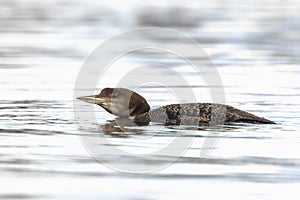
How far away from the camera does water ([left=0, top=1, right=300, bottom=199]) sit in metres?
6.93

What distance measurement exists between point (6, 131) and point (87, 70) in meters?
4.15

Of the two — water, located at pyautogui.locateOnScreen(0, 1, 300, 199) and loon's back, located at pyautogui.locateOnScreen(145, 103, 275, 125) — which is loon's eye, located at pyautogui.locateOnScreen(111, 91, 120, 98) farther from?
loon's back, located at pyautogui.locateOnScreen(145, 103, 275, 125)

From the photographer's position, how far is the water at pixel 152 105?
693 centimetres

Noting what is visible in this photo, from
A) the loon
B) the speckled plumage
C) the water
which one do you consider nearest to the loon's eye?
the loon

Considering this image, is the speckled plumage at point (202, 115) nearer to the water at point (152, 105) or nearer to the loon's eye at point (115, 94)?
the water at point (152, 105)

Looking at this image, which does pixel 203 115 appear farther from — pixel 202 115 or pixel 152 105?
pixel 152 105

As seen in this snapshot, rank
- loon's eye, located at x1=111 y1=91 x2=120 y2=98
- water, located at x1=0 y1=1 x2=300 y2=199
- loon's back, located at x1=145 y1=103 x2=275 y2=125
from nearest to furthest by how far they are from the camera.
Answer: water, located at x1=0 y1=1 x2=300 y2=199, loon's back, located at x1=145 y1=103 x2=275 y2=125, loon's eye, located at x1=111 y1=91 x2=120 y2=98

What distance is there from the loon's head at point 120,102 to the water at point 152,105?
13 centimetres

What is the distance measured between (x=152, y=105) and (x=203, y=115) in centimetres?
113

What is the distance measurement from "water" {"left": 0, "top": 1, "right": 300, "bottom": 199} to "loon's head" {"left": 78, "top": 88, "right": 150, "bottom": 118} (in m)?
0.13

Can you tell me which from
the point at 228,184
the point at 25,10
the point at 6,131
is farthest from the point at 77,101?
the point at 25,10

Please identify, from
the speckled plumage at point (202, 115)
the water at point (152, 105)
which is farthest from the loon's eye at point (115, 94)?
the speckled plumage at point (202, 115)

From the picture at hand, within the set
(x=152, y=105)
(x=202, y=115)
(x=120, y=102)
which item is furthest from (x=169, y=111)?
(x=152, y=105)

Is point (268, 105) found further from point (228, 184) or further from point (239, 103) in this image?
point (228, 184)
